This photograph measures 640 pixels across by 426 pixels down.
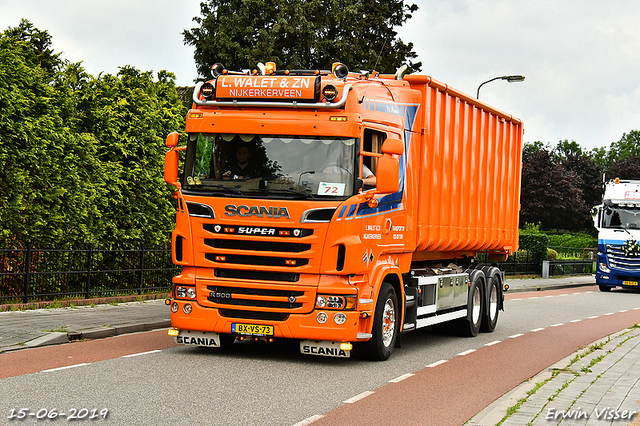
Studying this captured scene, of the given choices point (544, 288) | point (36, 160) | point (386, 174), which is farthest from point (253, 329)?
point (544, 288)

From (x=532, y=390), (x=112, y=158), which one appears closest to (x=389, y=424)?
(x=532, y=390)

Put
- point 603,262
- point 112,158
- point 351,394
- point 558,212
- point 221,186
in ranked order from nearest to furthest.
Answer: point 351,394
point 221,186
point 112,158
point 603,262
point 558,212

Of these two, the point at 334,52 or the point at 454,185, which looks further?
the point at 334,52

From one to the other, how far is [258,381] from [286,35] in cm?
3108

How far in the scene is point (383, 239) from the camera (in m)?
10.5

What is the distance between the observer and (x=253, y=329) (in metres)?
9.92

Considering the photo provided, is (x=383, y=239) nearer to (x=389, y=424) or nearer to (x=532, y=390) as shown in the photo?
(x=532, y=390)

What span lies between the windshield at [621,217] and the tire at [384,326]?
22924 millimetres

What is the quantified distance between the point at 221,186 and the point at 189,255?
95 cm

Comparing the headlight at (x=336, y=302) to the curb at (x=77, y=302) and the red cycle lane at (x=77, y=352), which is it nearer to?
the red cycle lane at (x=77, y=352)

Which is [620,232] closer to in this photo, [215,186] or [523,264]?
[523,264]

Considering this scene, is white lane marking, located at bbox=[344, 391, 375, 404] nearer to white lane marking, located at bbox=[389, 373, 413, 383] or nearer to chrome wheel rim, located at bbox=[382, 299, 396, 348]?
→ white lane marking, located at bbox=[389, 373, 413, 383]

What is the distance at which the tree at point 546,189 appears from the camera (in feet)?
229

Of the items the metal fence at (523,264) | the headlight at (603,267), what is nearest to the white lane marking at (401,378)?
the headlight at (603,267)
